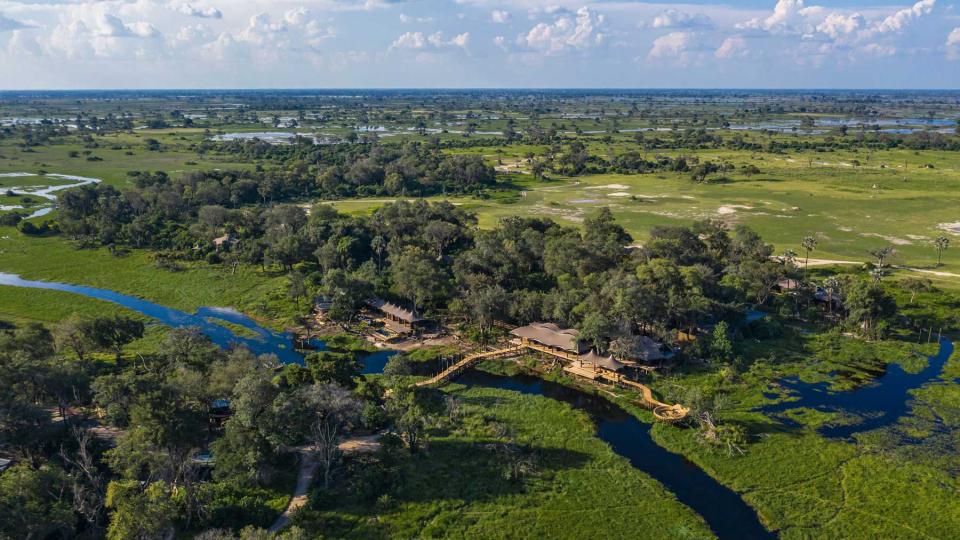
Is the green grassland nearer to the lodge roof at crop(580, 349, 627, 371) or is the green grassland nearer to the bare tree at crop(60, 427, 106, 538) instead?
the lodge roof at crop(580, 349, 627, 371)

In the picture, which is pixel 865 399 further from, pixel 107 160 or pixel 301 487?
pixel 107 160

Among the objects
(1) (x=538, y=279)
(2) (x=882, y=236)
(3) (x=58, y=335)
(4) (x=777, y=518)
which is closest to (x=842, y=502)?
(4) (x=777, y=518)

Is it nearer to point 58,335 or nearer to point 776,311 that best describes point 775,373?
point 776,311

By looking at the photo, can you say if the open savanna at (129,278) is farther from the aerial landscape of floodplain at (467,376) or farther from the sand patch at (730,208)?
the sand patch at (730,208)

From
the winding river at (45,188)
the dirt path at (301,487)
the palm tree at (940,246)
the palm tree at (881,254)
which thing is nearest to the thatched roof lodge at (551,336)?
the dirt path at (301,487)

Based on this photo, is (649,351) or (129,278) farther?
(129,278)

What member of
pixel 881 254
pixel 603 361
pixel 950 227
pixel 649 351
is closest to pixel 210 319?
pixel 603 361
